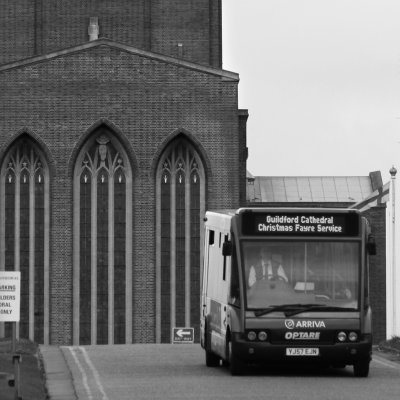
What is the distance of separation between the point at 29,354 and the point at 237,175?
68.1 feet

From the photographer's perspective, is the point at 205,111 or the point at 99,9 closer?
the point at 205,111

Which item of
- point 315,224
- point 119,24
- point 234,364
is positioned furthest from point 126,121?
point 234,364

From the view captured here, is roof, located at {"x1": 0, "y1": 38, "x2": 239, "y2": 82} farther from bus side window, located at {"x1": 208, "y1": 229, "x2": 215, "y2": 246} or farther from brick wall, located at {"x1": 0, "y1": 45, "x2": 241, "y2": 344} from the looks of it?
bus side window, located at {"x1": 208, "y1": 229, "x2": 215, "y2": 246}

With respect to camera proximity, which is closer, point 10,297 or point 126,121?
point 10,297

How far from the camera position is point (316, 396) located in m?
18.3

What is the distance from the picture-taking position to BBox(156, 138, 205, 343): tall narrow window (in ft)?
155

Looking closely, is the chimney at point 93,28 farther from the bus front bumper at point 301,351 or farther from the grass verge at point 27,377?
the bus front bumper at point 301,351

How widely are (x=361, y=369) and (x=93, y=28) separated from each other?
34.4 metres

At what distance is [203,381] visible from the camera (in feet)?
68.2

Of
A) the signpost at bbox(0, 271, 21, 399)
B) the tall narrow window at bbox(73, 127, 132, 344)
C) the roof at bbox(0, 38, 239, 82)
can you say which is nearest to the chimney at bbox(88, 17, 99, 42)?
the roof at bbox(0, 38, 239, 82)

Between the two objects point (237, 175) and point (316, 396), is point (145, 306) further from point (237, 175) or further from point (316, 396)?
point (316, 396)

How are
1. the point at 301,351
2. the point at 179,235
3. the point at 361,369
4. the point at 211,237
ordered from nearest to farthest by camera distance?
the point at 301,351, the point at 361,369, the point at 211,237, the point at 179,235

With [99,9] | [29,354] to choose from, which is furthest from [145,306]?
[29,354]

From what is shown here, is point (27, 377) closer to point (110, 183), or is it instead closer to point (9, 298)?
point (9, 298)
